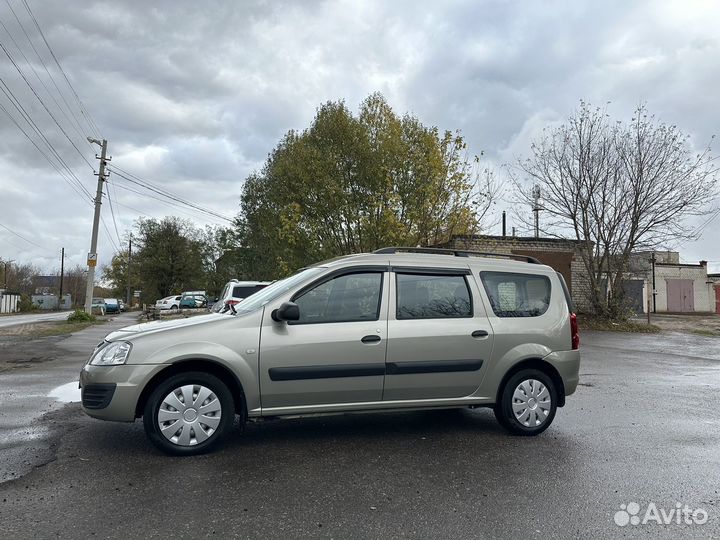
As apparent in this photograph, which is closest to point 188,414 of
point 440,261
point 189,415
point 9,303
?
point 189,415

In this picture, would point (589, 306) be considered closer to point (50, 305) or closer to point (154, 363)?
point (154, 363)

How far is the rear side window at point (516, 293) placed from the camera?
A: 5801mm

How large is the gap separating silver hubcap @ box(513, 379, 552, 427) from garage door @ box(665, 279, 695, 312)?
4383cm

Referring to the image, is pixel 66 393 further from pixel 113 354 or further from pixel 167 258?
pixel 167 258

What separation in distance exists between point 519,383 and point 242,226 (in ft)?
137

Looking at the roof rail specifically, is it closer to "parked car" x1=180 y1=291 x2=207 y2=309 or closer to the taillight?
the taillight

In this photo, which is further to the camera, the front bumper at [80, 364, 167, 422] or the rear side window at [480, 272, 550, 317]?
the rear side window at [480, 272, 550, 317]

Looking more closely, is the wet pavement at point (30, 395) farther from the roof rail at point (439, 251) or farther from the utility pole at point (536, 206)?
the utility pole at point (536, 206)

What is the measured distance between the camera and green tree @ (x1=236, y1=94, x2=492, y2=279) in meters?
19.6

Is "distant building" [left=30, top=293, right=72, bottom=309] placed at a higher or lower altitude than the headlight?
higher

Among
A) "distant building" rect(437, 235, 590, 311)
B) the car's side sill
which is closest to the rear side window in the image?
the car's side sill

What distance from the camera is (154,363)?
15.3 ft

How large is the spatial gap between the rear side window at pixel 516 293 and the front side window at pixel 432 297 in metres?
0.31

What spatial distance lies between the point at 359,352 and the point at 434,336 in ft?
2.55
